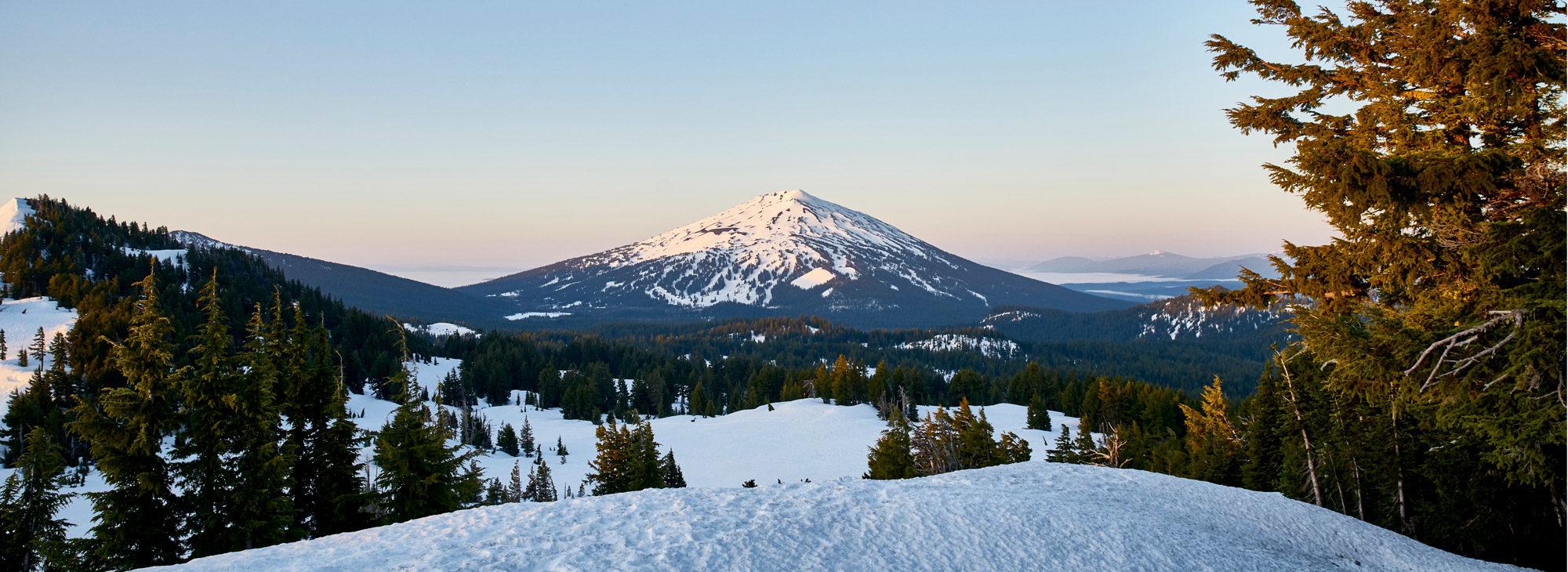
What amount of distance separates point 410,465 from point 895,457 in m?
21.7

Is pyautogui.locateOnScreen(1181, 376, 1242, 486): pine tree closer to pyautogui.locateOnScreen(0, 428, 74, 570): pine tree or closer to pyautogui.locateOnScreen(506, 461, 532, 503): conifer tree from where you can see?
pyautogui.locateOnScreen(506, 461, 532, 503): conifer tree

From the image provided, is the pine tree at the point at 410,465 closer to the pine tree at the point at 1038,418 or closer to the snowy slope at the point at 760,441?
the snowy slope at the point at 760,441

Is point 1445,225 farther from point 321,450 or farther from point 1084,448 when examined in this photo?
point 1084,448

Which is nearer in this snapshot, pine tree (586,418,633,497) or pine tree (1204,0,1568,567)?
pine tree (1204,0,1568,567)

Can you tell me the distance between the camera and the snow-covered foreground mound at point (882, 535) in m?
8.18

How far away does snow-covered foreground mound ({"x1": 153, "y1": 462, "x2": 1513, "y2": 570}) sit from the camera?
8180mm

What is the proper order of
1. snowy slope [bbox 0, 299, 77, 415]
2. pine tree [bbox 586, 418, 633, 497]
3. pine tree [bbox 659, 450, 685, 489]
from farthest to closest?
snowy slope [bbox 0, 299, 77, 415] → pine tree [bbox 659, 450, 685, 489] → pine tree [bbox 586, 418, 633, 497]

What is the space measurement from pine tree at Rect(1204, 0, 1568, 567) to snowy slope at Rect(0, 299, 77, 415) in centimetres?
8484

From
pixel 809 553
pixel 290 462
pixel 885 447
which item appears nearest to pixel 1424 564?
pixel 809 553

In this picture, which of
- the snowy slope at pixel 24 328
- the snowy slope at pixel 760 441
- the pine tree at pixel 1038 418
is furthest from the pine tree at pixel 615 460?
the snowy slope at pixel 24 328

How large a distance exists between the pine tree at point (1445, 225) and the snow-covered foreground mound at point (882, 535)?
251cm

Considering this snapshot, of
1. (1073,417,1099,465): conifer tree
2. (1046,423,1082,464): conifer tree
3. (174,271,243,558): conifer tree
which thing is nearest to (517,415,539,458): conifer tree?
(1046,423,1082,464): conifer tree

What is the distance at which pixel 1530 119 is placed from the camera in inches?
352

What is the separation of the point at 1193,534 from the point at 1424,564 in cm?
314
